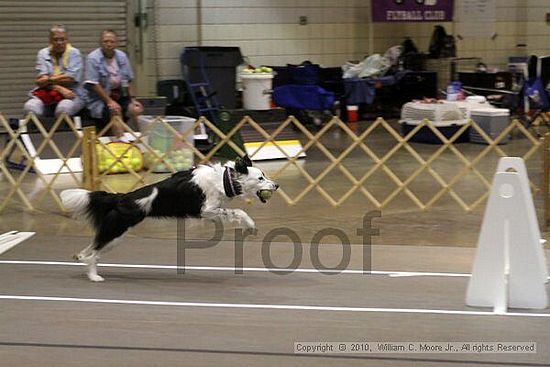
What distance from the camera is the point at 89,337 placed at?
192 inches

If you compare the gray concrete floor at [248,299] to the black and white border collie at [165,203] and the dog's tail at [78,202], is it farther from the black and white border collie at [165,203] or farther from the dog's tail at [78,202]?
the dog's tail at [78,202]

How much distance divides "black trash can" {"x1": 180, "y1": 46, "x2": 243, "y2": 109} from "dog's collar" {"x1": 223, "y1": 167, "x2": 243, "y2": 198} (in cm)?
795

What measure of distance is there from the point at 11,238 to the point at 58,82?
3636mm

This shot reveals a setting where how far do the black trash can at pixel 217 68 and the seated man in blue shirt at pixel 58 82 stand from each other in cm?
346

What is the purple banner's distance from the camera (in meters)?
17.2

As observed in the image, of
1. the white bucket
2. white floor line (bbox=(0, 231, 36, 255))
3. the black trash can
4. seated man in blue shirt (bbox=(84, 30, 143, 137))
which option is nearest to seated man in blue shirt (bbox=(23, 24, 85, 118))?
seated man in blue shirt (bbox=(84, 30, 143, 137))

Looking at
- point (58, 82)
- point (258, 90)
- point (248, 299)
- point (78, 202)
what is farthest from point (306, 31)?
point (248, 299)

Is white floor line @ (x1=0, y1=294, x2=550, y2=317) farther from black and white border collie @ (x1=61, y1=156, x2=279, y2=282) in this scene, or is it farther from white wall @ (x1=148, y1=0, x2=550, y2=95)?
white wall @ (x1=148, y1=0, x2=550, y2=95)

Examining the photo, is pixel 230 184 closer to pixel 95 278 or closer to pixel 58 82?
pixel 95 278

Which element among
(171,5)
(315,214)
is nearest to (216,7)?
(171,5)

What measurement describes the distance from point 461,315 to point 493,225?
60 centimetres

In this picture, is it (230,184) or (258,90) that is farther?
(258,90)

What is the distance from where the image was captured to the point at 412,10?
57.4 feet

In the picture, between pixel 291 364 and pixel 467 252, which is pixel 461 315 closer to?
pixel 291 364
